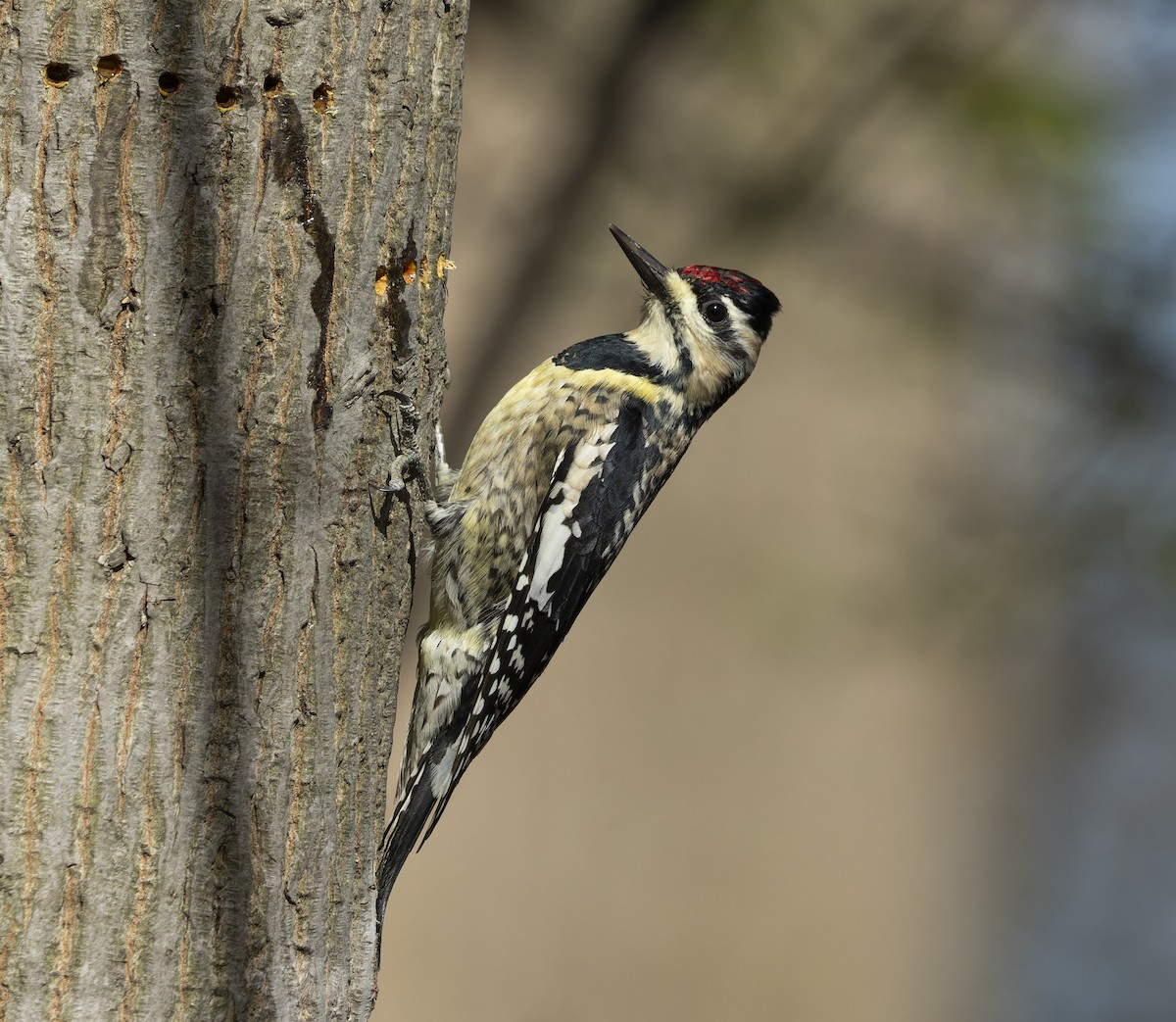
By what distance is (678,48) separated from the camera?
17.2 feet

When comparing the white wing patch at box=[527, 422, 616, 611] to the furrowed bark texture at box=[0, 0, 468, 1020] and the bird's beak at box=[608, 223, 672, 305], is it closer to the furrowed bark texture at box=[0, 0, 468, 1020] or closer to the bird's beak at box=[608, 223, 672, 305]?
the bird's beak at box=[608, 223, 672, 305]

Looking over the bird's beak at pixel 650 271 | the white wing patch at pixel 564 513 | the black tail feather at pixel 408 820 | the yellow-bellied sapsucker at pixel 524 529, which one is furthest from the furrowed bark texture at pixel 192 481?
the bird's beak at pixel 650 271

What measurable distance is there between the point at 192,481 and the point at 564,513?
4.21 ft

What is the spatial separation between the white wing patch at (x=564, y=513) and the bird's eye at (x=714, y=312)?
1.59ft

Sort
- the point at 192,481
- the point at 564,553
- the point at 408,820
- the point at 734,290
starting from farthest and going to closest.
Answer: the point at 734,290, the point at 564,553, the point at 408,820, the point at 192,481

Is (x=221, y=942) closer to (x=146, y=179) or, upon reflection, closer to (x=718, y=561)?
(x=146, y=179)

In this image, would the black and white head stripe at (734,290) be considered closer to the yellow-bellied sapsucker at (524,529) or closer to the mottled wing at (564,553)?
the yellow-bellied sapsucker at (524,529)

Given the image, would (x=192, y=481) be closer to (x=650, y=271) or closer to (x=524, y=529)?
(x=524, y=529)

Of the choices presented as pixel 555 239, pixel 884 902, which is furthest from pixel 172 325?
pixel 884 902

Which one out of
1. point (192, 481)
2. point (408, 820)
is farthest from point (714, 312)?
point (192, 481)

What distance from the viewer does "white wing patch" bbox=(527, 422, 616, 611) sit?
286 cm

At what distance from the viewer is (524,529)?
2.96m

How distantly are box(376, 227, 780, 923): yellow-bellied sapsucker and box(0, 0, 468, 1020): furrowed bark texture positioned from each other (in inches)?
30.6

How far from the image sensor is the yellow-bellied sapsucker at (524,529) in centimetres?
282
